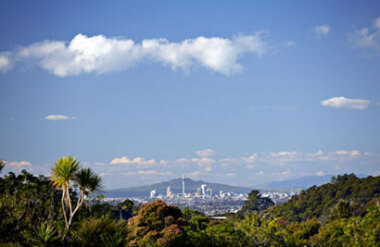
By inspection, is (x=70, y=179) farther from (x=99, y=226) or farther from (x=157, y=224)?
(x=157, y=224)

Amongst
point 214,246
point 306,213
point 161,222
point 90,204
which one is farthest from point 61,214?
point 306,213

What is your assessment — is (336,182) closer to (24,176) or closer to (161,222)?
(161,222)

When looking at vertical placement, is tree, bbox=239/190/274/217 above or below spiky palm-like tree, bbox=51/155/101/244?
below

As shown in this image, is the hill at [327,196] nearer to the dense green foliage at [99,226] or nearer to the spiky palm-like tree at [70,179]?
the dense green foliage at [99,226]

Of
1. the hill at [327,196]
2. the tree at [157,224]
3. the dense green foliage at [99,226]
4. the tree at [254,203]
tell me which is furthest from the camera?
the tree at [254,203]

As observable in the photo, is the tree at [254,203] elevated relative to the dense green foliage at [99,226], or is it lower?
lower

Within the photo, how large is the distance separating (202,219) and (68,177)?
13618 millimetres

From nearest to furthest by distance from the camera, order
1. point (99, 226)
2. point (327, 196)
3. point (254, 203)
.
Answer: point (99, 226), point (327, 196), point (254, 203)

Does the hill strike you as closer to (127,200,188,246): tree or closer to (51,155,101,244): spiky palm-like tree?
(127,200,188,246): tree

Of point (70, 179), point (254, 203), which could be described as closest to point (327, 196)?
point (254, 203)

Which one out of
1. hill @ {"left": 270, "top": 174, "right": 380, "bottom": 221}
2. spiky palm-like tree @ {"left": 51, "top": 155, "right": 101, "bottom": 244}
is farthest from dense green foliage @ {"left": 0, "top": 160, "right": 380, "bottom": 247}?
hill @ {"left": 270, "top": 174, "right": 380, "bottom": 221}

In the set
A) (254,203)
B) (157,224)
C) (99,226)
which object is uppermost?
(99,226)

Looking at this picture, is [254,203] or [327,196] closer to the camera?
[327,196]

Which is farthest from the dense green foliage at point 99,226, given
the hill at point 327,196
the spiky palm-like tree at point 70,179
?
the hill at point 327,196
